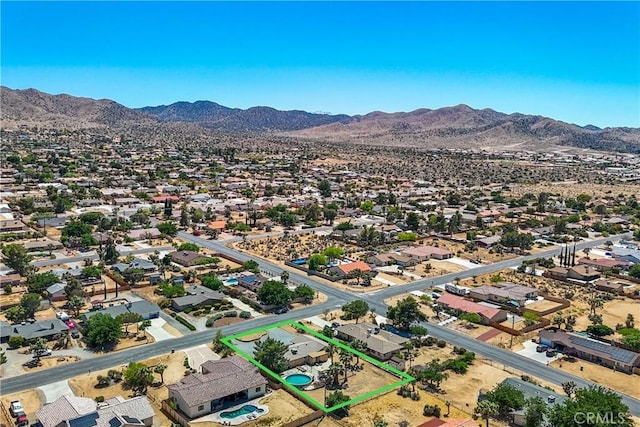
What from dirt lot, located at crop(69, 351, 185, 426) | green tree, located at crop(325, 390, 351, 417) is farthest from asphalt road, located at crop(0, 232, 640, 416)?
green tree, located at crop(325, 390, 351, 417)

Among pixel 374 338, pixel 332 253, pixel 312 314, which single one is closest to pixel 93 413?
pixel 374 338

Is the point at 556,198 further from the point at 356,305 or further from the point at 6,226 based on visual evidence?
the point at 6,226

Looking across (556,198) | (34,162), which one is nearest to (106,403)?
(556,198)

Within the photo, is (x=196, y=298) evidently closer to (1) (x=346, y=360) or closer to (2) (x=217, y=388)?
(2) (x=217, y=388)

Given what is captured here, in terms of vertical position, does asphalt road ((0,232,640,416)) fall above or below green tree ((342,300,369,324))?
below

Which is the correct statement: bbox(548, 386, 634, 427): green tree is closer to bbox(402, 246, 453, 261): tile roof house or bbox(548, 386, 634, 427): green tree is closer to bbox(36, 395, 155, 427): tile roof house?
bbox(36, 395, 155, 427): tile roof house

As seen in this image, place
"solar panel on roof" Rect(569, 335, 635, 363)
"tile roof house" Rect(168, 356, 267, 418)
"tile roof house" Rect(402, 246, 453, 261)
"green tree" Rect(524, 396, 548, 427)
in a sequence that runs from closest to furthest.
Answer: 1. "green tree" Rect(524, 396, 548, 427)
2. "tile roof house" Rect(168, 356, 267, 418)
3. "solar panel on roof" Rect(569, 335, 635, 363)
4. "tile roof house" Rect(402, 246, 453, 261)

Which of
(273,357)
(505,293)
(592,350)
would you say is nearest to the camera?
(273,357)
